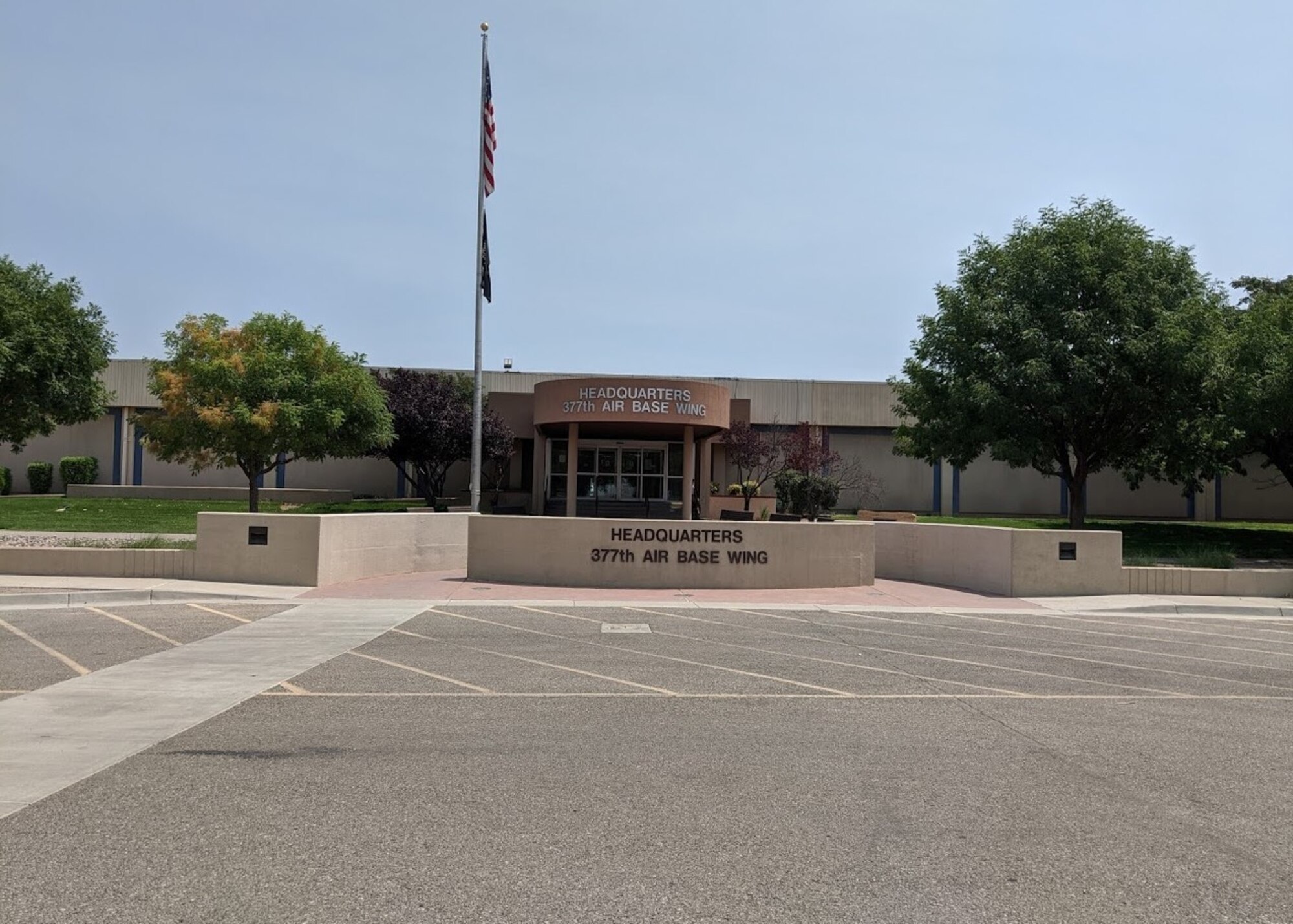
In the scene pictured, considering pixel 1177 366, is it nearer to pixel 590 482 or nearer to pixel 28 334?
pixel 590 482

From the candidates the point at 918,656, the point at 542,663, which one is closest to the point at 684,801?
the point at 542,663

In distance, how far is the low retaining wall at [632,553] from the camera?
18594 mm


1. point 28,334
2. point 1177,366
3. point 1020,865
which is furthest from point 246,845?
point 1177,366

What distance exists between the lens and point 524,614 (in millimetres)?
14781

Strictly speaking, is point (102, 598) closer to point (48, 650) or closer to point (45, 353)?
point (48, 650)

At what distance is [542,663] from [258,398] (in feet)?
73.6

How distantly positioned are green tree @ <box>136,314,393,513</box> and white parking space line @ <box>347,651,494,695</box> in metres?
19.7

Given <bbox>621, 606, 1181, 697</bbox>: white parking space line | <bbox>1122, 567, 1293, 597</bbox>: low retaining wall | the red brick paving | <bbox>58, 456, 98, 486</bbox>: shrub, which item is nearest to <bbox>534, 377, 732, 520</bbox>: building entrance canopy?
the red brick paving

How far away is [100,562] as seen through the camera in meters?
17.4

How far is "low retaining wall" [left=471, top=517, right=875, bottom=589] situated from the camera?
18.6m

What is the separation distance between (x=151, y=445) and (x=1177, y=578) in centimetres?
2855

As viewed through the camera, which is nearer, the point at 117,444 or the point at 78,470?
the point at 78,470

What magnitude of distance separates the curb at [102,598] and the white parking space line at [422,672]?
17.6ft

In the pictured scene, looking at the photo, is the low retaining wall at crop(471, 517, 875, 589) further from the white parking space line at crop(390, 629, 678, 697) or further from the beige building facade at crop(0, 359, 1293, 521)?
the beige building facade at crop(0, 359, 1293, 521)
